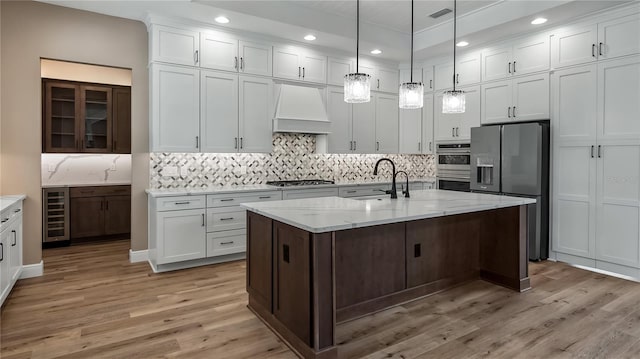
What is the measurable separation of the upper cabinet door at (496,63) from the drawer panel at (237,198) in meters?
3.34

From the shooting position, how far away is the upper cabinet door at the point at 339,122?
5652 mm

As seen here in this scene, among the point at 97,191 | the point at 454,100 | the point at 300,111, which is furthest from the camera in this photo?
the point at 97,191

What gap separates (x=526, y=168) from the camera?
4547 millimetres

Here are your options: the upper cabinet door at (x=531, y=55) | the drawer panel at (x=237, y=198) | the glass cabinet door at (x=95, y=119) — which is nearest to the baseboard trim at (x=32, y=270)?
Answer: the drawer panel at (x=237, y=198)

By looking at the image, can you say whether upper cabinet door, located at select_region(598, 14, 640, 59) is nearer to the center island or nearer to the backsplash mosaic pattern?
the center island

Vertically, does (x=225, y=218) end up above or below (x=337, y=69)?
below

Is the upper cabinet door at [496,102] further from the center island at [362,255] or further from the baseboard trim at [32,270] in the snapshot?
the baseboard trim at [32,270]

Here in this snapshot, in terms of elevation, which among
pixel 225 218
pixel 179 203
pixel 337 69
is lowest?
pixel 225 218

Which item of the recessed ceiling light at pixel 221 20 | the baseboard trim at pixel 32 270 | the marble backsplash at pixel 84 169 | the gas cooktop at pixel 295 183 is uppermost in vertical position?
the recessed ceiling light at pixel 221 20

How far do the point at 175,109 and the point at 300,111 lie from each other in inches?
65.2

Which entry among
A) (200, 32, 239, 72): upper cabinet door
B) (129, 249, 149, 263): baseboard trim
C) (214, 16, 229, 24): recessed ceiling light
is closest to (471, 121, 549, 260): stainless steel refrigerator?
(200, 32, 239, 72): upper cabinet door

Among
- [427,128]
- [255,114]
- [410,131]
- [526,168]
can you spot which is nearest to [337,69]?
[255,114]

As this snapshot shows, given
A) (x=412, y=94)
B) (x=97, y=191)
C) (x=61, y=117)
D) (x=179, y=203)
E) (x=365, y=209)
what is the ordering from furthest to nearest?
1. (x=97, y=191)
2. (x=61, y=117)
3. (x=179, y=203)
4. (x=412, y=94)
5. (x=365, y=209)

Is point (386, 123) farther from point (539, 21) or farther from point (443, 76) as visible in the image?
point (539, 21)
